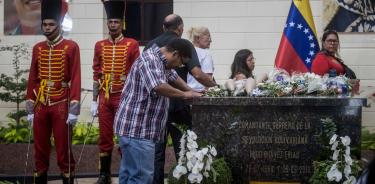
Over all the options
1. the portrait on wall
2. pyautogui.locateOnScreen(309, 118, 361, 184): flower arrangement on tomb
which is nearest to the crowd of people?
pyautogui.locateOnScreen(309, 118, 361, 184): flower arrangement on tomb

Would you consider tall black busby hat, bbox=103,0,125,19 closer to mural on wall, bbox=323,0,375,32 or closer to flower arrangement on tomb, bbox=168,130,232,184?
flower arrangement on tomb, bbox=168,130,232,184

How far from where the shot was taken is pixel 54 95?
8.95m

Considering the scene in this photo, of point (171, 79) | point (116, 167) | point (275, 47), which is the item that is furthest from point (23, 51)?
point (171, 79)

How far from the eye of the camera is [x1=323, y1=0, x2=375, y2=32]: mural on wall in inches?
470

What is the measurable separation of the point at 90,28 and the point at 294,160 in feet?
21.1

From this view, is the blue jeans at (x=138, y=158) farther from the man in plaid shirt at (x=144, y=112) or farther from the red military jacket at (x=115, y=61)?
the red military jacket at (x=115, y=61)

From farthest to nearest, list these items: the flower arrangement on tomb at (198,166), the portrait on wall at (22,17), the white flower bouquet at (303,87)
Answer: the portrait on wall at (22,17), the white flower bouquet at (303,87), the flower arrangement on tomb at (198,166)

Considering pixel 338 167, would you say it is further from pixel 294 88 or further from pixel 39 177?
pixel 39 177

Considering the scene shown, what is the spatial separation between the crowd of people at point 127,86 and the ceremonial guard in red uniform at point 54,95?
11 millimetres

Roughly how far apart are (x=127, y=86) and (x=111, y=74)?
2639 mm

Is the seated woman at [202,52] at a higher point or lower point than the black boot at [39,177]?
higher

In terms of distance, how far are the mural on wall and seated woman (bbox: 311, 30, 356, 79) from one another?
2.37 meters

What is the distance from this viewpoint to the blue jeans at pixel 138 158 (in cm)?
689

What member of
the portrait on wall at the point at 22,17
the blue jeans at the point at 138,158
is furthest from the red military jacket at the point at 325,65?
the portrait on wall at the point at 22,17
